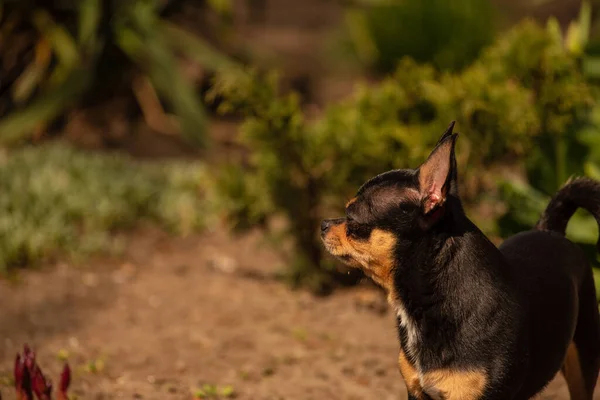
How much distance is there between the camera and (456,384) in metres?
3.15

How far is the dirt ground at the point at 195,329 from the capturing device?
4.90 meters

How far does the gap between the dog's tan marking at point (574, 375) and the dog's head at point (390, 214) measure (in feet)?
3.22

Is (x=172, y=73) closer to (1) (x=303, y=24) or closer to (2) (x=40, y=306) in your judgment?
(2) (x=40, y=306)

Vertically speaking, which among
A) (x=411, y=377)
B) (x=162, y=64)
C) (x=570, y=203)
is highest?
(x=570, y=203)

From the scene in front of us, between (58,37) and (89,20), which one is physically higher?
(89,20)

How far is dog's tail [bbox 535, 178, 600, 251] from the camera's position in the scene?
377 cm

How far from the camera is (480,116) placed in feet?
18.8

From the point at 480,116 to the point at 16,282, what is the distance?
12.0ft

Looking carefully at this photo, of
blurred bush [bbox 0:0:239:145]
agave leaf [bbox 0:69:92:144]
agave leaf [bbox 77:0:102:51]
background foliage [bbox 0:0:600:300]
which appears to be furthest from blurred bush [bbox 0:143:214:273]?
agave leaf [bbox 77:0:102:51]

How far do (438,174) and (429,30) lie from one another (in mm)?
8151

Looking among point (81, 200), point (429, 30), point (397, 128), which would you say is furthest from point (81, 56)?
point (397, 128)

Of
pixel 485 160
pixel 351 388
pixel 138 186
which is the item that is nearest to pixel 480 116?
pixel 485 160

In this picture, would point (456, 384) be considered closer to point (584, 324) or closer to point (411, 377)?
point (411, 377)

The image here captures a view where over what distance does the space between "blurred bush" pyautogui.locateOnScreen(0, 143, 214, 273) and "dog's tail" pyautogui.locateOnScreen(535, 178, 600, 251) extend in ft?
10.7
